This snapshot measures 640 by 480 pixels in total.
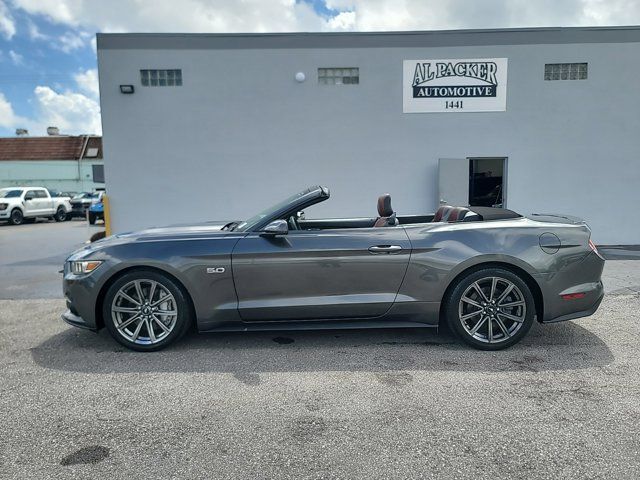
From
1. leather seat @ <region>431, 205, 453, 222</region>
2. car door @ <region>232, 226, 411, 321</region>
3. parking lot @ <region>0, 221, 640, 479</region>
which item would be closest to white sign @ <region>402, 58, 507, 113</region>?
leather seat @ <region>431, 205, 453, 222</region>

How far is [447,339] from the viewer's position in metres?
4.24

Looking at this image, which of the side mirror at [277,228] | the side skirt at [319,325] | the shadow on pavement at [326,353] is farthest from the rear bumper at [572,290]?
the side mirror at [277,228]

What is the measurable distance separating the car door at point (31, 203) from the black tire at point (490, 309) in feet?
72.9

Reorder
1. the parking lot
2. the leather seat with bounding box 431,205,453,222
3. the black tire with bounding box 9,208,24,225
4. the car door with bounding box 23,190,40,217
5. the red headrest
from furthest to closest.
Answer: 1. the car door with bounding box 23,190,40,217
2. the black tire with bounding box 9,208,24,225
3. the red headrest
4. the leather seat with bounding box 431,205,453,222
5. the parking lot

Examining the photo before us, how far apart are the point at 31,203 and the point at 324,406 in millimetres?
22592

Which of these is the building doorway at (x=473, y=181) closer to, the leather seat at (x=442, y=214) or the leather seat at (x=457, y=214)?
the leather seat at (x=442, y=214)

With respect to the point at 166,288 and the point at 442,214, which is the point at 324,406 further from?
the point at 442,214

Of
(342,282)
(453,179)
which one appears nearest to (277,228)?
(342,282)

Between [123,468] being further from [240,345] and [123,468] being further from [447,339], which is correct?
[447,339]

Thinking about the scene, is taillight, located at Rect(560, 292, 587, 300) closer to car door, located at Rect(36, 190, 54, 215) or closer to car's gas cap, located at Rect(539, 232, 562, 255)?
car's gas cap, located at Rect(539, 232, 562, 255)

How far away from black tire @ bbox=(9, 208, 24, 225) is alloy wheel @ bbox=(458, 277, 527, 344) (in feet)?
A: 72.5

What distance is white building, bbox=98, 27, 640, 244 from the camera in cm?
943

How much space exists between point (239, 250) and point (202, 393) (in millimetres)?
1246

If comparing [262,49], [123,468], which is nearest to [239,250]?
[123,468]
